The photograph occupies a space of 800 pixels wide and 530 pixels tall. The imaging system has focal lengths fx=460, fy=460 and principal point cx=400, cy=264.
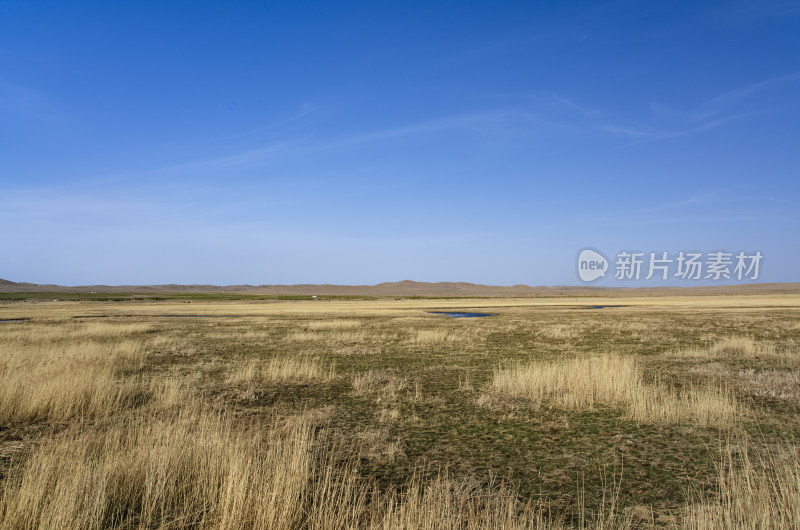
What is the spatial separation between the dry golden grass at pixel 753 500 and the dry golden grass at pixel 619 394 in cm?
184

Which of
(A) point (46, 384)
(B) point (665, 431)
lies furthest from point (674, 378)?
(A) point (46, 384)

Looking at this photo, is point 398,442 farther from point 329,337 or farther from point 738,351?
point 329,337

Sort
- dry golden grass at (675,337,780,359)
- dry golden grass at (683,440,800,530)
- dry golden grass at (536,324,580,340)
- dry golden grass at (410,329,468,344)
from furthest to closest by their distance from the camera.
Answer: dry golden grass at (536,324,580,340) → dry golden grass at (410,329,468,344) → dry golden grass at (675,337,780,359) → dry golden grass at (683,440,800,530)

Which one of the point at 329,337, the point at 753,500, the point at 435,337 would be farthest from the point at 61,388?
the point at 435,337

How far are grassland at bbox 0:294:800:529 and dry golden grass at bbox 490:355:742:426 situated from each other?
0.06 m

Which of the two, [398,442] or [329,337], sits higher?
[398,442]

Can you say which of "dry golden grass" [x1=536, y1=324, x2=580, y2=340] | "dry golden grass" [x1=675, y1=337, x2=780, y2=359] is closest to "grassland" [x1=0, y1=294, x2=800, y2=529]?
"dry golden grass" [x1=675, y1=337, x2=780, y2=359]

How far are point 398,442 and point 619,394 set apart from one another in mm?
6256

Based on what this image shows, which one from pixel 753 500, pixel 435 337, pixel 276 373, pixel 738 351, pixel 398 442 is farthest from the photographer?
pixel 435 337

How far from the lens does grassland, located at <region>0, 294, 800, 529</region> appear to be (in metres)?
5.17

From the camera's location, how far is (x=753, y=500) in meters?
5.45

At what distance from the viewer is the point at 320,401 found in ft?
38.0

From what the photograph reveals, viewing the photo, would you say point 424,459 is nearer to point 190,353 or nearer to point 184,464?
point 184,464

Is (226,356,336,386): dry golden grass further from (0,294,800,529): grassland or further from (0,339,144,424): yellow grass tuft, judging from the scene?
(0,339,144,424): yellow grass tuft
